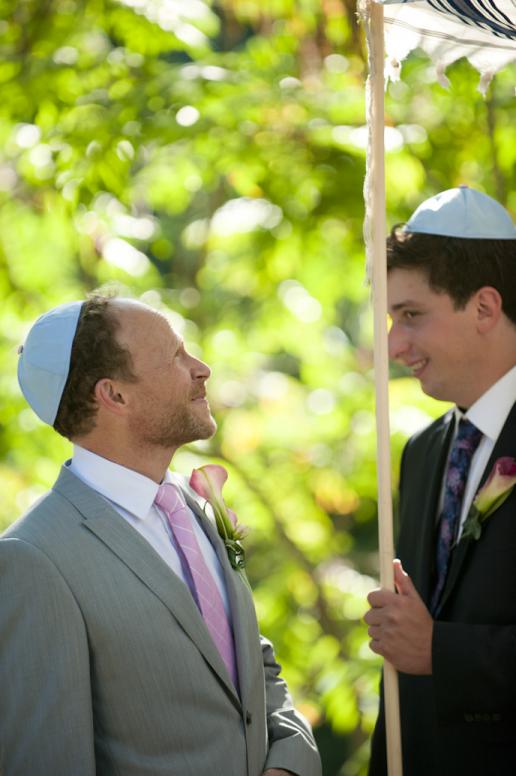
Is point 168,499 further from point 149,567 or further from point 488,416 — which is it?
point 488,416

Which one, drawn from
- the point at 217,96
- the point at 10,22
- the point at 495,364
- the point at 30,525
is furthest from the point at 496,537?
the point at 10,22

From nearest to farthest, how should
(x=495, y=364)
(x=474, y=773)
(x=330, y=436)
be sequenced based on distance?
(x=474, y=773) < (x=495, y=364) < (x=330, y=436)

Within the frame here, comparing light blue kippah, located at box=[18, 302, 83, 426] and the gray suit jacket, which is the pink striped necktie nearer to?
the gray suit jacket

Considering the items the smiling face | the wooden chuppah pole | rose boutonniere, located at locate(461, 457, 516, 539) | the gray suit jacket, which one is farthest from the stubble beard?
rose boutonniere, located at locate(461, 457, 516, 539)

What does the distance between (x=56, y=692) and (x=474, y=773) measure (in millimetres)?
1184

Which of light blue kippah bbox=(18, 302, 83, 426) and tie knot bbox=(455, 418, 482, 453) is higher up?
light blue kippah bbox=(18, 302, 83, 426)

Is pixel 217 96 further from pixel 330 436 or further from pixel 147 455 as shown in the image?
pixel 147 455

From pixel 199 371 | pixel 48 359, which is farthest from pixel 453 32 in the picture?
pixel 48 359

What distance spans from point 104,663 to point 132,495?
0.42 m

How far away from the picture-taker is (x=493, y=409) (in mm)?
3014

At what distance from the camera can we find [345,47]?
4.94 meters

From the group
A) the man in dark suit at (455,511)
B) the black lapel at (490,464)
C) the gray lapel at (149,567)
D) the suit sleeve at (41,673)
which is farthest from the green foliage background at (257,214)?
the suit sleeve at (41,673)

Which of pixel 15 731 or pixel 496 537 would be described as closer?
pixel 15 731

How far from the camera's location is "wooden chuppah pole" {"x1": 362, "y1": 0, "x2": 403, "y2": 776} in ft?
8.61
